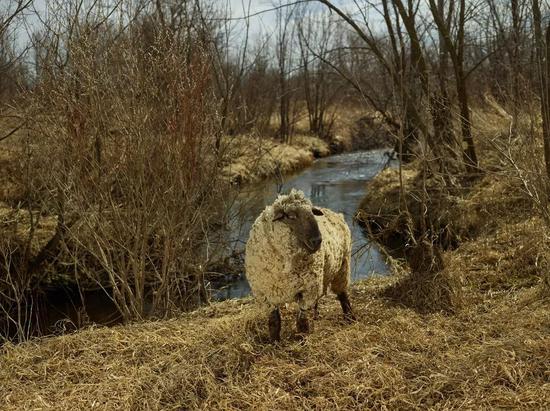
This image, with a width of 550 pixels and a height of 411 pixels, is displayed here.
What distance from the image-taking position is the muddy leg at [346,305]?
17.8 feet

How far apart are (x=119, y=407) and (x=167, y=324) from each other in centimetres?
180

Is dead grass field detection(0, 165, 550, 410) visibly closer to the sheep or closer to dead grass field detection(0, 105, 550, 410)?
dead grass field detection(0, 105, 550, 410)

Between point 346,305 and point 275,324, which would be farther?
point 346,305

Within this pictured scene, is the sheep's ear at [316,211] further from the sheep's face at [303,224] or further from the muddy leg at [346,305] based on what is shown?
the muddy leg at [346,305]

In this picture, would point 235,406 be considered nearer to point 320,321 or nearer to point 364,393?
point 364,393

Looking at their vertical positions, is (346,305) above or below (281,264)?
below

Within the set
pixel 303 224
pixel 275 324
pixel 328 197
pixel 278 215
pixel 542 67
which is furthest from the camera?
pixel 328 197

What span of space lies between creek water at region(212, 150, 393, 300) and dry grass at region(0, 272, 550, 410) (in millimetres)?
2390

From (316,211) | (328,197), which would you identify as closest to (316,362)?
(316,211)

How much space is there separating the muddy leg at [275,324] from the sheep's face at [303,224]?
0.65 meters

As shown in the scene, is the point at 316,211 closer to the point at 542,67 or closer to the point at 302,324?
the point at 302,324

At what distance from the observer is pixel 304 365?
4.34 meters

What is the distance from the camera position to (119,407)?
12.8 feet

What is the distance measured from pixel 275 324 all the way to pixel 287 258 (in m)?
0.64
